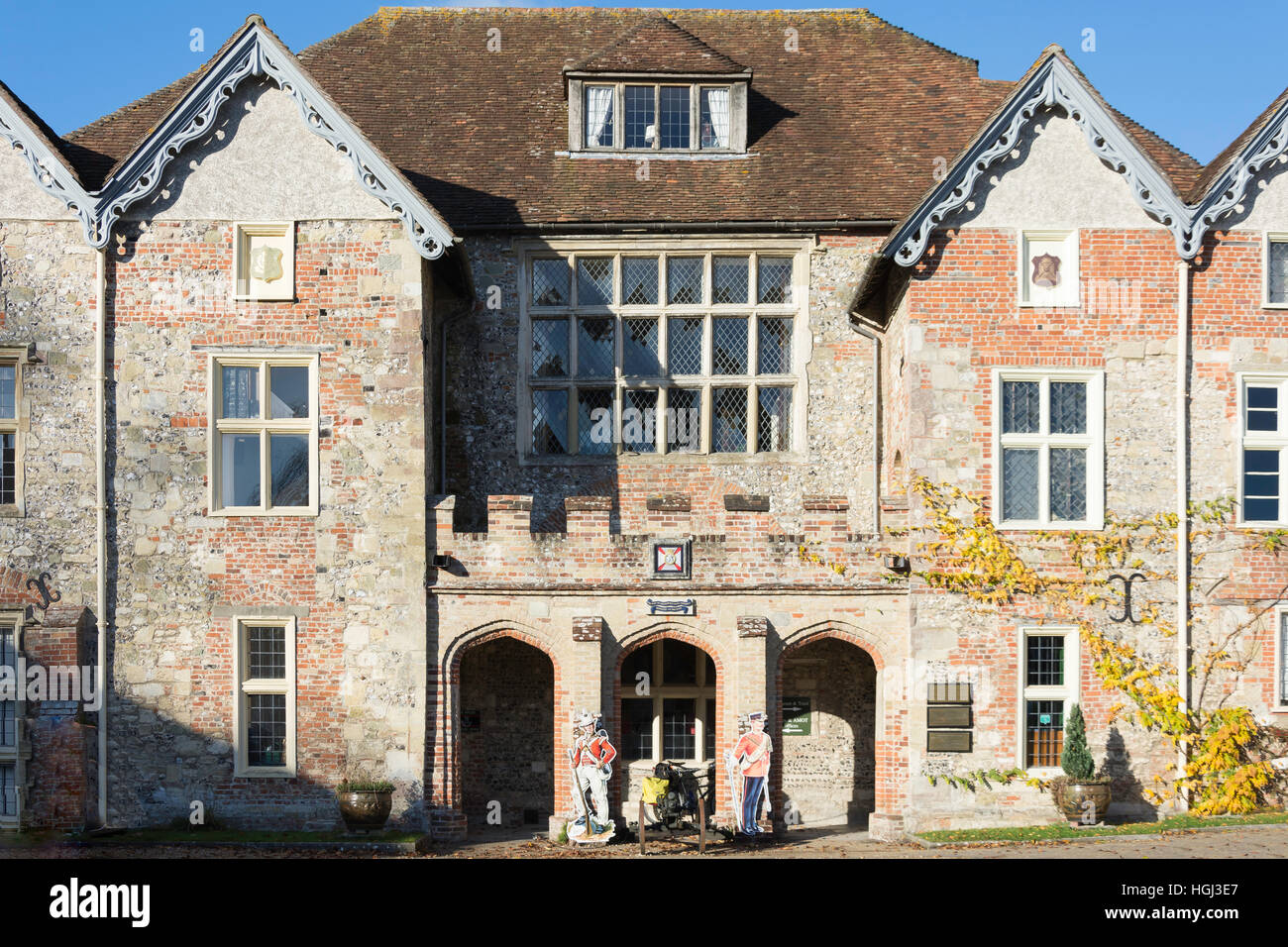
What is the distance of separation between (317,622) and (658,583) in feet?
15.6

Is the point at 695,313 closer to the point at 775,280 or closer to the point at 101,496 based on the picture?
the point at 775,280

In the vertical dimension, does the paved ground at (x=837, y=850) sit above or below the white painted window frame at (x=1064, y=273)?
below

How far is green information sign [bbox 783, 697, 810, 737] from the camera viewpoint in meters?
21.1

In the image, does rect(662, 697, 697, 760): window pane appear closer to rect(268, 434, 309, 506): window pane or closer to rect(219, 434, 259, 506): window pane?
rect(268, 434, 309, 506): window pane

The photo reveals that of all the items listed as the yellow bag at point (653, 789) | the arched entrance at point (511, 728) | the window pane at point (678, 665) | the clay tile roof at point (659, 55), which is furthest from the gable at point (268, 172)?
the yellow bag at point (653, 789)

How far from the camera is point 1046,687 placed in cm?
1872

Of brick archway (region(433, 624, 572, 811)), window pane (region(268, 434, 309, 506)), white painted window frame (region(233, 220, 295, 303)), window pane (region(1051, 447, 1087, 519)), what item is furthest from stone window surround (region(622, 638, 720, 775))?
white painted window frame (region(233, 220, 295, 303))

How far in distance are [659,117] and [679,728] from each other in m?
9.92

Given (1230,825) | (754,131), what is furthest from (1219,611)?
(754,131)

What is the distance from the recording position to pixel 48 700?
59.9 ft

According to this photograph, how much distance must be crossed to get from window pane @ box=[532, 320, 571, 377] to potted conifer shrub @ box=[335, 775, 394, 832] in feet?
23.0

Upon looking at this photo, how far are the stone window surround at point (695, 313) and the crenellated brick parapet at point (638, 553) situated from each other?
97.5 inches

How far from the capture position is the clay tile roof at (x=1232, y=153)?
18.9 metres

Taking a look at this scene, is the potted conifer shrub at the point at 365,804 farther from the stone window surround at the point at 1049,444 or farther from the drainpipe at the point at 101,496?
the stone window surround at the point at 1049,444
